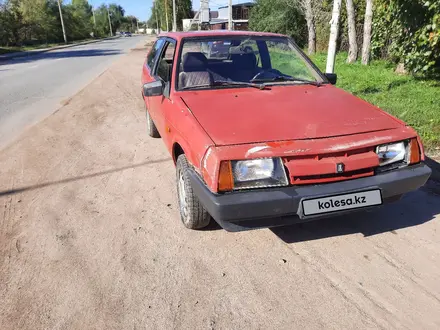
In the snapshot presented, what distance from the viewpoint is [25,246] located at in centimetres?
290

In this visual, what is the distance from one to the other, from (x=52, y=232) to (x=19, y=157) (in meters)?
2.35

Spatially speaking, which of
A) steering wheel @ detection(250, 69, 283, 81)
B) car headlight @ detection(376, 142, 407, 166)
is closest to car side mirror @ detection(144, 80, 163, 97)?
steering wheel @ detection(250, 69, 283, 81)

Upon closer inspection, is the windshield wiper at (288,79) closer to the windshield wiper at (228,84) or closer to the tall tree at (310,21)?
the windshield wiper at (228,84)

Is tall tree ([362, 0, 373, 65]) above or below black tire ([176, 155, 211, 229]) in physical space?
above

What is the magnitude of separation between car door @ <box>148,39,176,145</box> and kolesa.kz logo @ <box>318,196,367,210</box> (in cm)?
175

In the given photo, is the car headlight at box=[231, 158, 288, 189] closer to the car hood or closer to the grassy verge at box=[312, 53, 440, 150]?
the car hood

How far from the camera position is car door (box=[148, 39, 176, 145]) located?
3574 millimetres

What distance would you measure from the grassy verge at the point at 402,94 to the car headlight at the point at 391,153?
241 cm

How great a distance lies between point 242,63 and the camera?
387 centimetres

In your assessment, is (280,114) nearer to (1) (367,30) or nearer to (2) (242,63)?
(2) (242,63)

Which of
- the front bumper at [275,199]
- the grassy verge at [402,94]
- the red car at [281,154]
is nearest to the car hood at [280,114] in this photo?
the red car at [281,154]

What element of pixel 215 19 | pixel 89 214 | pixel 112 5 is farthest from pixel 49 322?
pixel 112 5

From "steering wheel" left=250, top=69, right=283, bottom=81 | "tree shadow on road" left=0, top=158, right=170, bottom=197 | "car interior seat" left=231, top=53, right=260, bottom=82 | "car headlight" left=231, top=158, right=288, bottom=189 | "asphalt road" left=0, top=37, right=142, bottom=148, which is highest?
"car interior seat" left=231, top=53, right=260, bottom=82

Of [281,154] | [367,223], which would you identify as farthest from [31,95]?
[367,223]
